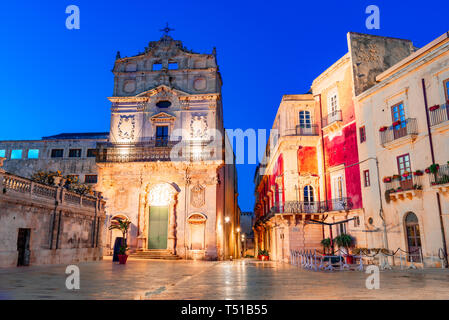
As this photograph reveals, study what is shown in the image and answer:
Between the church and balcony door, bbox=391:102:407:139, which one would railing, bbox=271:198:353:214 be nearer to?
the church

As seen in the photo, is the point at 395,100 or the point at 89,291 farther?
the point at 395,100

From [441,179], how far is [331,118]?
431 inches

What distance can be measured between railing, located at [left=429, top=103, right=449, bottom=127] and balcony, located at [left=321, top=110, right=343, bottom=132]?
7.75 meters

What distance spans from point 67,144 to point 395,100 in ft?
106

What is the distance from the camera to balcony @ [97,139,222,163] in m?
31.0

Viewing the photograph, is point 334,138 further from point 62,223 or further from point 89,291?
point 89,291

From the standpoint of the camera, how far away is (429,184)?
752 inches

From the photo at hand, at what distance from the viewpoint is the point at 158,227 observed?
30234mm

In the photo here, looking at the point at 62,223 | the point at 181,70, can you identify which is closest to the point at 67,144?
the point at 181,70

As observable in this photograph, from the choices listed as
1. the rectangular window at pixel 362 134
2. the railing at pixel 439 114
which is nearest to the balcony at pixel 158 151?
the rectangular window at pixel 362 134

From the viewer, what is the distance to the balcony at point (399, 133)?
66.4 feet

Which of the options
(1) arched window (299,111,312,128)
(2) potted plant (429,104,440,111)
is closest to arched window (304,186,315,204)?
(1) arched window (299,111,312,128)

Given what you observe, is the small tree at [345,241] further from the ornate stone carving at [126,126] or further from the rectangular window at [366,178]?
the ornate stone carving at [126,126]

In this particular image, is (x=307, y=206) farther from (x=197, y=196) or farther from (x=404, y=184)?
(x=197, y=196)
